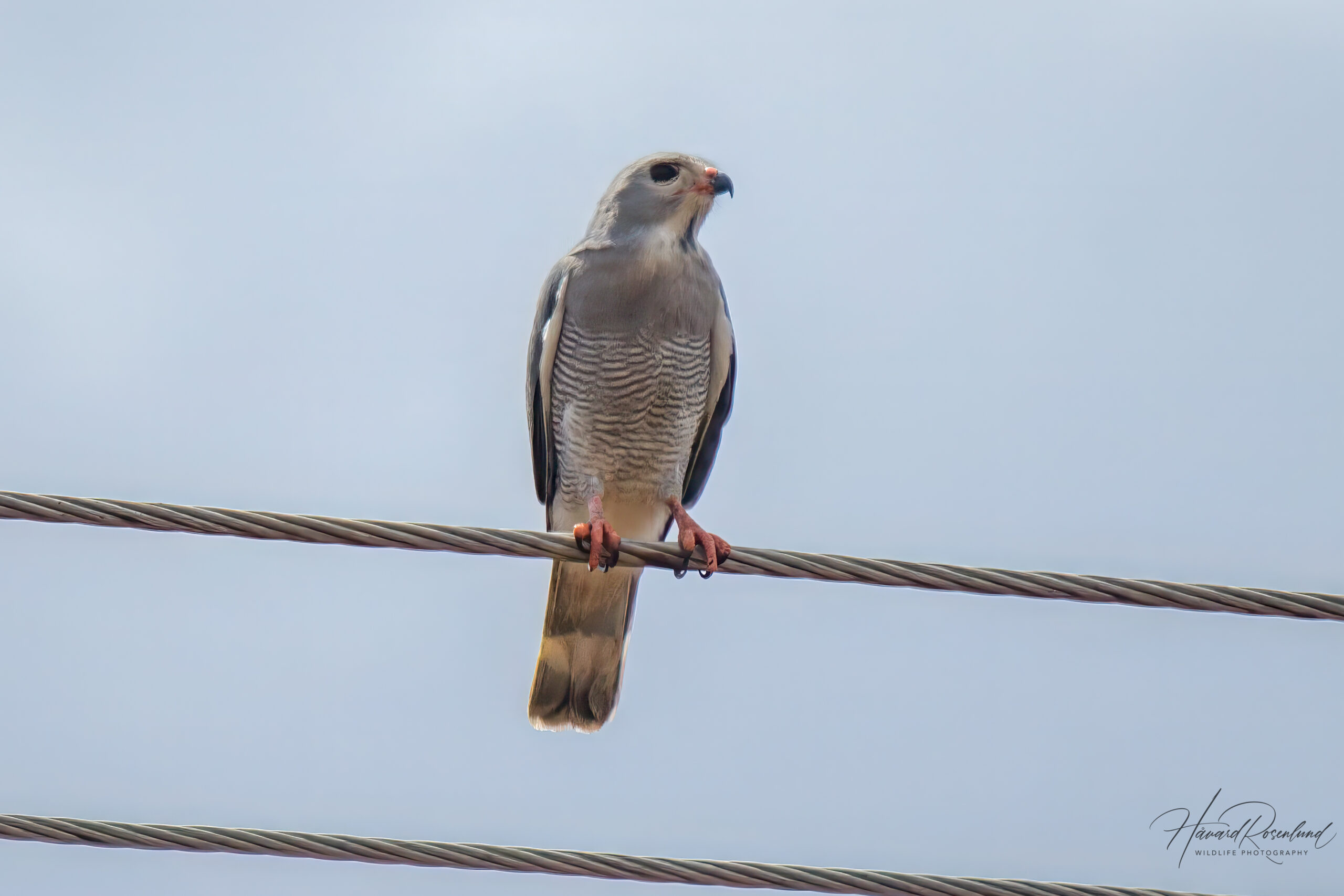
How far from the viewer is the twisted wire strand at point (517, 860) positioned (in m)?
3.13

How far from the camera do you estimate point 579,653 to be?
654cm

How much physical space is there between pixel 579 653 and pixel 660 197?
2468mm

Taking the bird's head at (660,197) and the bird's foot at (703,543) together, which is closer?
the bird's foot at (703,543)

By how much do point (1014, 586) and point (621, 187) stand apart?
405cm

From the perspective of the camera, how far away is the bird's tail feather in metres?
6.50

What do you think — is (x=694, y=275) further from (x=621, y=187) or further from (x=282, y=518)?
(x=282, y=518)

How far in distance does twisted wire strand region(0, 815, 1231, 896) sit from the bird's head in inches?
159

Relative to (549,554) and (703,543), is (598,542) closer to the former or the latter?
(703,543)

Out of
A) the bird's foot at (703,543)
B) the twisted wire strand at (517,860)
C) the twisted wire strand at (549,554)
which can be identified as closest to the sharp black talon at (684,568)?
the bird's foot at (703,543)

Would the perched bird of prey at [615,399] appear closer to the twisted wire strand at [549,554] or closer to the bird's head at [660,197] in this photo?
the bird's head at [660,197]

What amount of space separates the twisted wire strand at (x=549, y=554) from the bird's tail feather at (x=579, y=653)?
2760mm

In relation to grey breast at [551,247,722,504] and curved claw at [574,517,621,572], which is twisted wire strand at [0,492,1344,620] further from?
grey breast at [551,247,722,504]

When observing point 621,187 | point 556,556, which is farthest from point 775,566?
point 621,187

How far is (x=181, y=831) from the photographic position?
3150 millimetres
